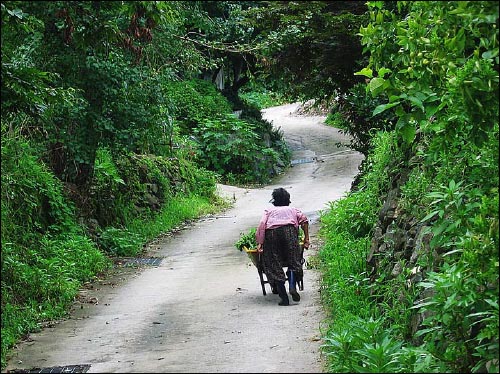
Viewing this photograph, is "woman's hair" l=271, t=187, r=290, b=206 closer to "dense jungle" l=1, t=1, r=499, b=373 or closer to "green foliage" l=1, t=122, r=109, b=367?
"dense jungle" l=1, t=1, r=499, b=373

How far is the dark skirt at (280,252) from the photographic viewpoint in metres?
10.7

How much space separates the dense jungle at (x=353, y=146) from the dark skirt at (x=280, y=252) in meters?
0.62

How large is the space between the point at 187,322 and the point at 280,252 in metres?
1.76

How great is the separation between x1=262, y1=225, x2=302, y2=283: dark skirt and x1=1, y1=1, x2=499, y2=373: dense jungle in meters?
0.62

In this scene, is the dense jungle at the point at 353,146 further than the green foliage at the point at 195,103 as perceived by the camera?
No

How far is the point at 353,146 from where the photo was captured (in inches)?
748

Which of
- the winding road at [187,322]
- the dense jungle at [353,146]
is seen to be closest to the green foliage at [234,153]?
the dense jungle at [353,146]

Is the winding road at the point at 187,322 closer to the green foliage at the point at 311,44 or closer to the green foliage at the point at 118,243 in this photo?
the green foliage at the point at 118,243

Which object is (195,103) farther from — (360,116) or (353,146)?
(360,116)

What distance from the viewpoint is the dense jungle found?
6148 mm

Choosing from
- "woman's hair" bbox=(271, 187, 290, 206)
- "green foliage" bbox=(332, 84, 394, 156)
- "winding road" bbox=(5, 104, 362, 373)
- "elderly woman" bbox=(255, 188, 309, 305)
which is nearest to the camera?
"winding road" bbox=(5, 104, 362, 373)

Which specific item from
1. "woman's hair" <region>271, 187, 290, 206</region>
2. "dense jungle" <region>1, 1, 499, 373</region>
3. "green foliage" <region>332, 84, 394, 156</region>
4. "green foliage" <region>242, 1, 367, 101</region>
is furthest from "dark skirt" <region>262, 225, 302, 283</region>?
"green foliage" <region>332, 84, 394, 156</region>

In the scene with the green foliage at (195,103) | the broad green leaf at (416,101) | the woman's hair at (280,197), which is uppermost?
the broad green leaf at (416,101)

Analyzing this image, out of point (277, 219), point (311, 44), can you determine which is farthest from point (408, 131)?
point (311, 44)
